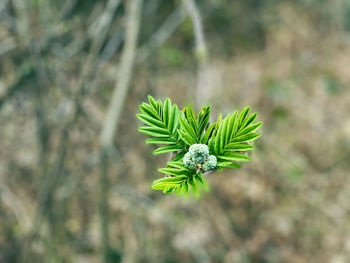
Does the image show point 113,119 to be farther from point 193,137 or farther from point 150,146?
point 150,146

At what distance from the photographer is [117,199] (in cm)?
318

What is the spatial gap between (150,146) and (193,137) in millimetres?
2701

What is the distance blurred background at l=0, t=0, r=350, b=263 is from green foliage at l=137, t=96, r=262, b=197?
1291mm

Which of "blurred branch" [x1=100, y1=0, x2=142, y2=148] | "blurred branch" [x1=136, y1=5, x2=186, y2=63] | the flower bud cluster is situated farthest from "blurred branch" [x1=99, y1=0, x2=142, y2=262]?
the flower bud cluster

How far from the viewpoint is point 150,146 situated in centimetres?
311

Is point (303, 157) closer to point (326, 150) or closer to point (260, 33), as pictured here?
point (326, 150)

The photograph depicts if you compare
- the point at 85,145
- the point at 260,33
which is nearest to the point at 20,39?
the point at 85,145

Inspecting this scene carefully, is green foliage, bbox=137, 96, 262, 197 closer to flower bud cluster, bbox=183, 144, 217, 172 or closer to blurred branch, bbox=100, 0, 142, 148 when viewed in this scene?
flower bud cluster, bbox=183, 144, 217, 172

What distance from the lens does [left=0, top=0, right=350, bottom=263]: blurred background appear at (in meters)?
2.18

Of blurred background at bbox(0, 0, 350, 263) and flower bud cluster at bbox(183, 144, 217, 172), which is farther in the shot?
blurred background at bbox(0, 0, 350, 263)

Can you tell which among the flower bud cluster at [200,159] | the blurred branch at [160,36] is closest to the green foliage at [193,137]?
the flower bud cluster at [200,159]

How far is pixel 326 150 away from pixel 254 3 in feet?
6.63

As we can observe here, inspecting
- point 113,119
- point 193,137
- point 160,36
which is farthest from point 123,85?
point 160,36

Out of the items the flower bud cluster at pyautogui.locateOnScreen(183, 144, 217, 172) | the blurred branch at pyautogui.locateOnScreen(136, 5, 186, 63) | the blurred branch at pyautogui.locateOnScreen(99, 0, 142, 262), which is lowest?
the flower bud cluster at pyautogui.locateOnScreen(183, 144, 217, 172)
